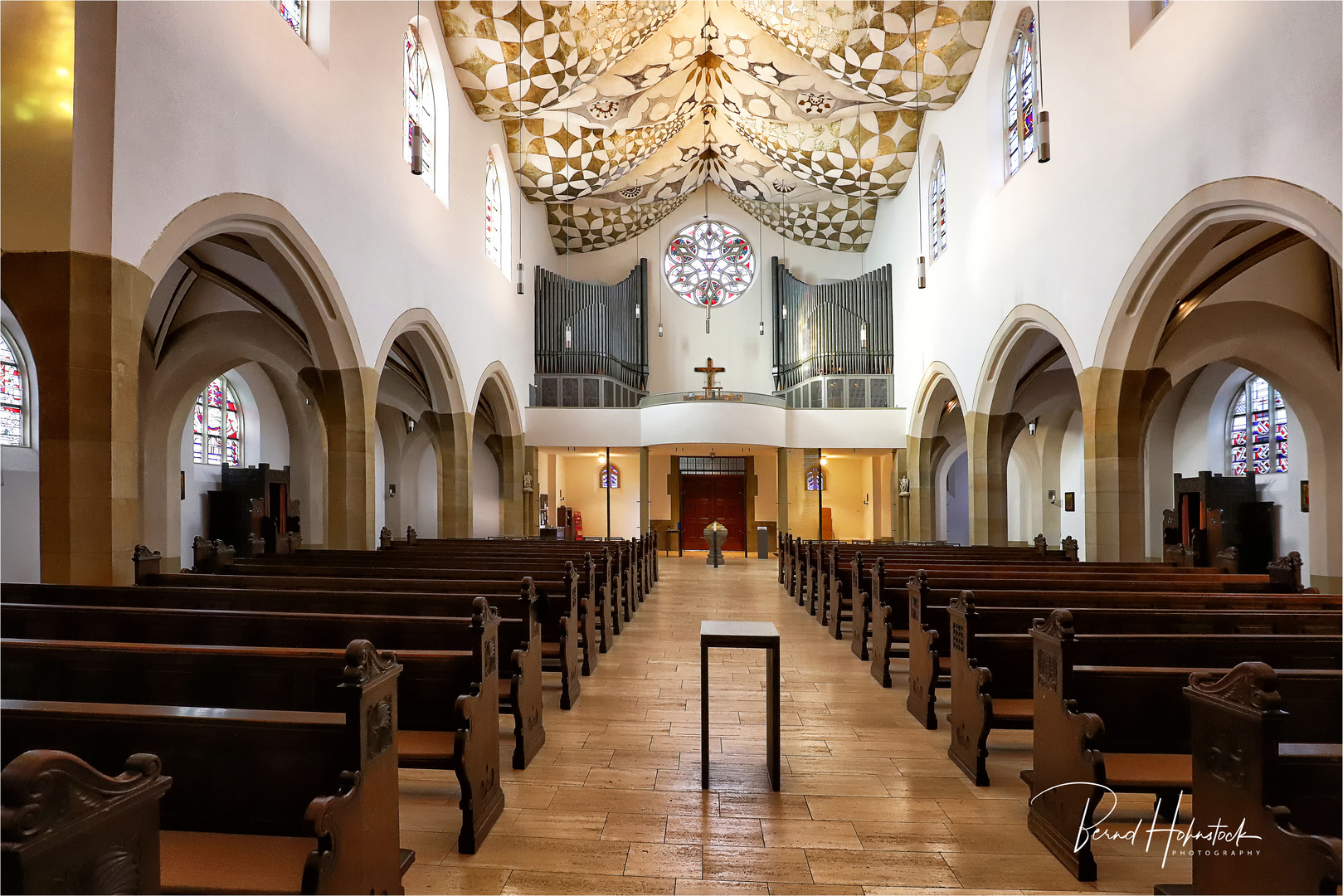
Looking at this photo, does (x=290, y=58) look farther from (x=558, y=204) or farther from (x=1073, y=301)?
(x=558, y=204)

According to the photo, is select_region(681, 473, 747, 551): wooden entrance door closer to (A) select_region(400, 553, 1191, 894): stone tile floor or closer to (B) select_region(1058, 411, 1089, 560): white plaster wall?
(B) select_region(1058, 411, 1089, 560): white plaster wall

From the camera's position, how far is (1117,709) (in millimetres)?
2959

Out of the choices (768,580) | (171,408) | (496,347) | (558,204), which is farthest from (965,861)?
(558,204)

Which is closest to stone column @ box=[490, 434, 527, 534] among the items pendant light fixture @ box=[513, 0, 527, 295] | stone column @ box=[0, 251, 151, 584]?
pendant light fixture @ box=[513, 0, 527, 295]

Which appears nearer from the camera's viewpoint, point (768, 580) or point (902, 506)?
point (768, 580)

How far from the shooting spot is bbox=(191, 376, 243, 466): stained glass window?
41.1ft

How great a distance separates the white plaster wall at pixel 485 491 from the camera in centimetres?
1942

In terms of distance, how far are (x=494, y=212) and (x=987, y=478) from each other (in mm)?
9533

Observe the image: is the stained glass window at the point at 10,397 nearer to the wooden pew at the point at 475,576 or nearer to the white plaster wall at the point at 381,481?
the wooden pew at the point at 475,576

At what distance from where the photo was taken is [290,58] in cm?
685

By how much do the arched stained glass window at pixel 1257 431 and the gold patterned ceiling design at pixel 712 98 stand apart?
21.1 feet

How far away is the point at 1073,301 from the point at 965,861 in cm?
713

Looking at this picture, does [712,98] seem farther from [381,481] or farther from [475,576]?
[475,576]

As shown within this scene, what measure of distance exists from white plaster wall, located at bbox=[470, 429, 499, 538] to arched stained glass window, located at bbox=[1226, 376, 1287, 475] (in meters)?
15.1
